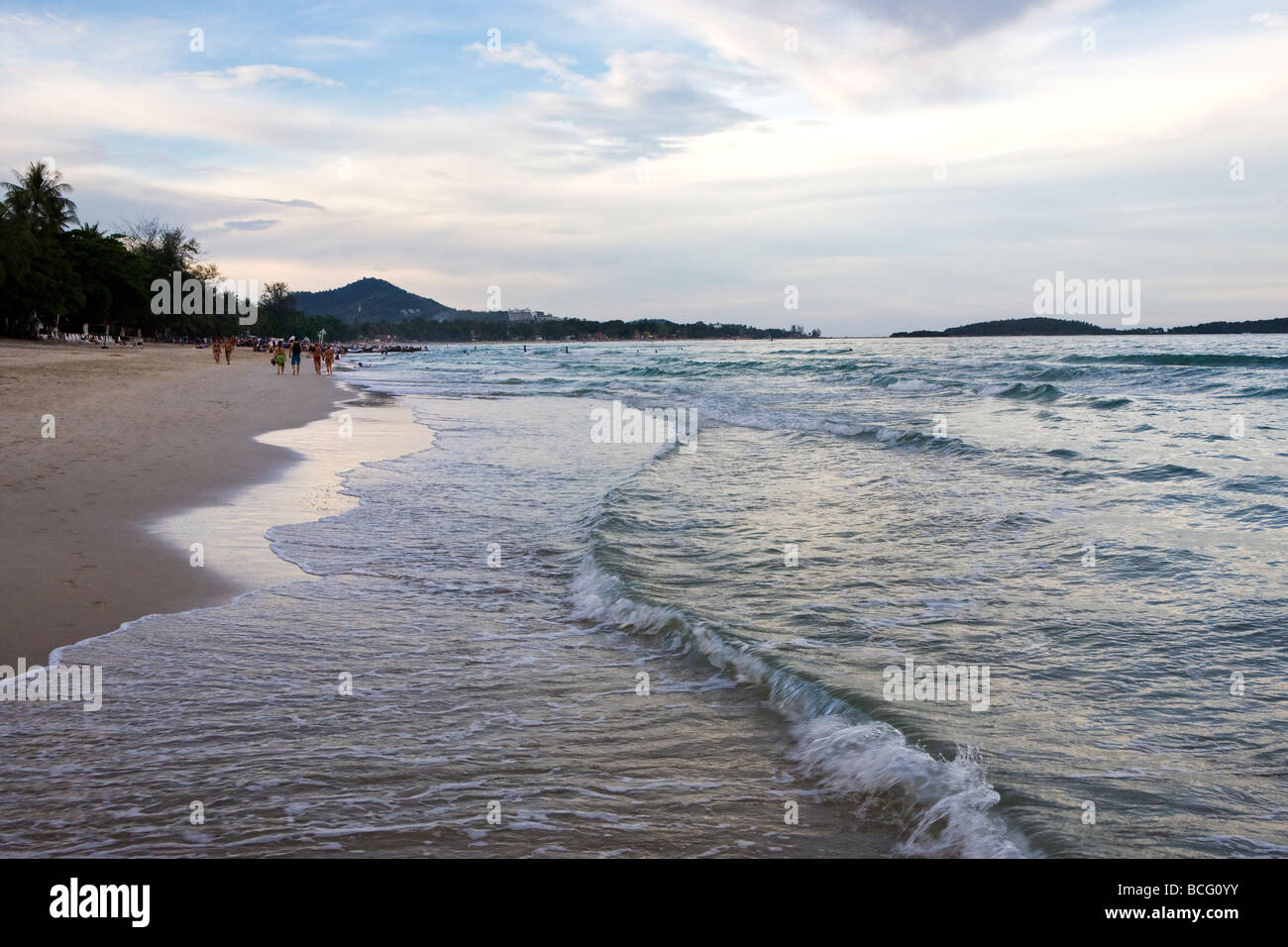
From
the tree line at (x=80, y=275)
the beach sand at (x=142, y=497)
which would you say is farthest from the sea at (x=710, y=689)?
the tree line at (x=80, y=275)

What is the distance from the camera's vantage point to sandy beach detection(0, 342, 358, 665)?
21.3 feet

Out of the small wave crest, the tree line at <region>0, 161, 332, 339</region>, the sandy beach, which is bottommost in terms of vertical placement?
the small wave crest

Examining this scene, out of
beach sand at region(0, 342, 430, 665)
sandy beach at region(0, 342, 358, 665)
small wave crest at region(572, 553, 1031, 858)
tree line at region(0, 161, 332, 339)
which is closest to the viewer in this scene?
small wave crest at region(572, 553, 1031, 858)

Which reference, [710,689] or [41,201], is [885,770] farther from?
[41,201]

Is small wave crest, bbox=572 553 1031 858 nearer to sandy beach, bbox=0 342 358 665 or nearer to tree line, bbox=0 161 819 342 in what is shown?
sandy beach, bbox=0 342 358 665

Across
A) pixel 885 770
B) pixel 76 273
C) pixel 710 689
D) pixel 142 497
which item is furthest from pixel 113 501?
pixel 76 273

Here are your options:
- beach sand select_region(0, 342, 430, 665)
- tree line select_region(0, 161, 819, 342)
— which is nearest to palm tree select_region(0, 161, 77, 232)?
tree line select_region(0, 161, 819, 342)

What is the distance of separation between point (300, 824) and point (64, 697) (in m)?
2.12

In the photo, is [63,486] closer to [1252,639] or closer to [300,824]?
[300,824]

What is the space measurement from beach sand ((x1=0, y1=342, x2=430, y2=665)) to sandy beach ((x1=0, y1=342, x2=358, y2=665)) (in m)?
0.02

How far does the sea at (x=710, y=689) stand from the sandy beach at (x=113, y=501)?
20.8 inches

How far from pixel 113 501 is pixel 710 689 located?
7.80 metres
